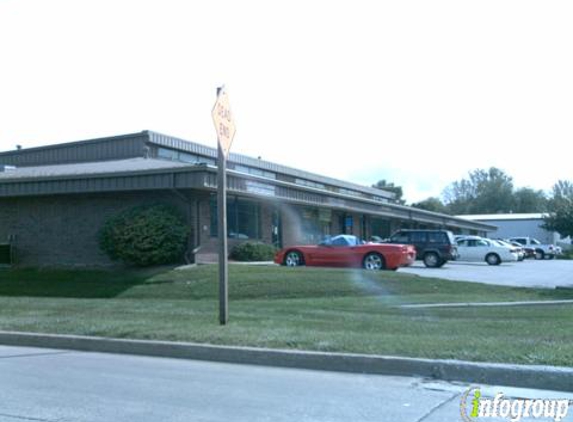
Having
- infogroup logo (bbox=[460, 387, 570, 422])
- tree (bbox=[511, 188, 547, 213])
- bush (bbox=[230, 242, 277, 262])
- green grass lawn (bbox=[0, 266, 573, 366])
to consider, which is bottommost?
infogroup logo (bbox=[460, 387, 570, 422])

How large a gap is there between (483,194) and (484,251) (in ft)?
295

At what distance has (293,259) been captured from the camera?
998 inches

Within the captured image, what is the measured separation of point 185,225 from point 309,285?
5.71 meters

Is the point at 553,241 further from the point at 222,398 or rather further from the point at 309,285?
the point at 222,398

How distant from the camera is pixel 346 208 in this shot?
118ft

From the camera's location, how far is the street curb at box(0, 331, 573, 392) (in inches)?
316

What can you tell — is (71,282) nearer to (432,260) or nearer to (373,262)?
(373,262)

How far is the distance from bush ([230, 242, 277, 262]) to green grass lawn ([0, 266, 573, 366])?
4.31 meters

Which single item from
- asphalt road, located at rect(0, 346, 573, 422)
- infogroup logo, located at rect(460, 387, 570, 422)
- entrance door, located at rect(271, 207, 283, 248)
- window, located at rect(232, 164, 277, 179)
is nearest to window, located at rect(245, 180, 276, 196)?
entrance door, located at rect(271, 207, 283, 248)

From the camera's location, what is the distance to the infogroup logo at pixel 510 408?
22.1 ft

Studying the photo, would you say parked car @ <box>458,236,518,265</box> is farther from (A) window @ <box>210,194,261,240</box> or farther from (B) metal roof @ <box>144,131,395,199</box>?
(A) window @ <box>210,194,261,240</box>

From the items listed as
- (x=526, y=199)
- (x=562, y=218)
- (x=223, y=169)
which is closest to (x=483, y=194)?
(x=526, y=199)

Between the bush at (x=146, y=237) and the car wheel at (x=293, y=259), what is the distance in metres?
4.09

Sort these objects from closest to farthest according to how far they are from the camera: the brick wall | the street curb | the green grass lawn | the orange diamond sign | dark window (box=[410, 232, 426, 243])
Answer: the street curb, the green grass lawn, the orange diamond sign, the brick wall, dark window (box=[410, 232, 426, 243])
